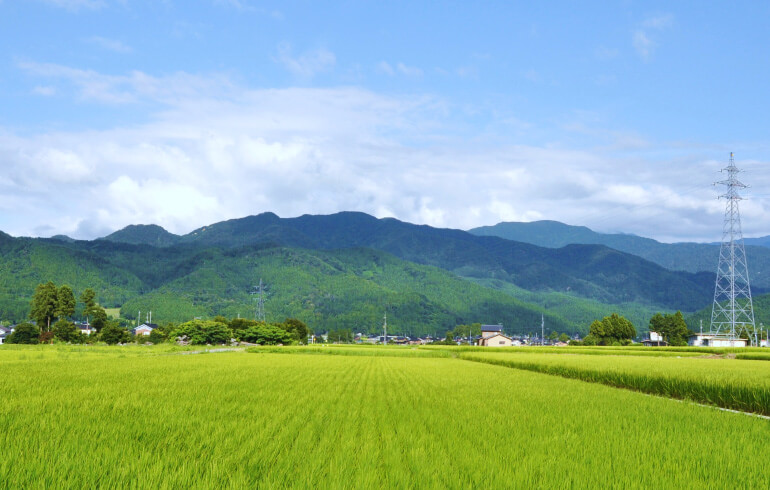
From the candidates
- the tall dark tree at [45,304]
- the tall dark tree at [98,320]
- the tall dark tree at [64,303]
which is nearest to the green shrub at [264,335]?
the tall dark tree at [98,320]

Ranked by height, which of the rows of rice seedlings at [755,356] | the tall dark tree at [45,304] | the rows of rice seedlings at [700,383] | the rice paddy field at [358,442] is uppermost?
the tall dark tree at [45,304]

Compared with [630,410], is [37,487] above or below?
above

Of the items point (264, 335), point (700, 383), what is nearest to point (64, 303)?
point (264, 335)

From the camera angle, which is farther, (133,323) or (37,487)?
(133,323)

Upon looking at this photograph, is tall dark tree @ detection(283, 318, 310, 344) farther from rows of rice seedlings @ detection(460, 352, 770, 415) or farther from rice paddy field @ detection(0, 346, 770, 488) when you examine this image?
rice paddy field @ detection(0, 346, 770, 488)

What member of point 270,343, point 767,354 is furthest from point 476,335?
point 767,354

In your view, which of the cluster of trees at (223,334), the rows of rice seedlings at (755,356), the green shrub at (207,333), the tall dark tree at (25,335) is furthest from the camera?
the cluster of trees at (223,334)

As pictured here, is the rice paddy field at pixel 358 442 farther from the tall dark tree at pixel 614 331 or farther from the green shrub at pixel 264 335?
the tall dark tree at pixel 614 331

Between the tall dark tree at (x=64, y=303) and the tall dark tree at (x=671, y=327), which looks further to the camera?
Result: the tall dark tree at (x=671, y=327)

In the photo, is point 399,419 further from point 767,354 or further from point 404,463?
point 767,354

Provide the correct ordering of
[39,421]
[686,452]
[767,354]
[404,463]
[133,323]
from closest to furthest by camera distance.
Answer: [404,463]
[686,452]
[39,421]
[767,354]
[133,323]

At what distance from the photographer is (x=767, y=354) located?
48.3 metres

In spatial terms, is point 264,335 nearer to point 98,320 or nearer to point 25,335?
point 98,320

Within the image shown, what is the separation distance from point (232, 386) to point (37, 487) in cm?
1197
